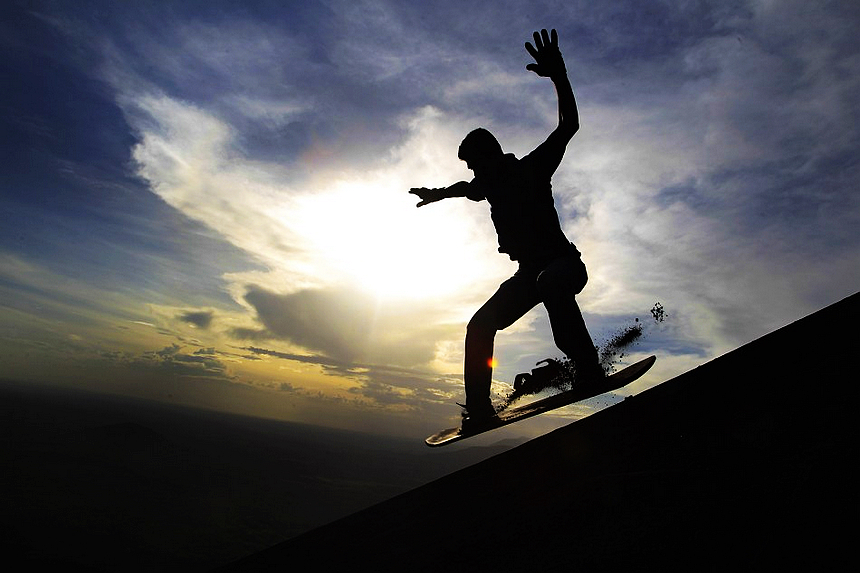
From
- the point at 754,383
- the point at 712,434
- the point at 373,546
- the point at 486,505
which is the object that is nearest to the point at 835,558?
the point at 712,434

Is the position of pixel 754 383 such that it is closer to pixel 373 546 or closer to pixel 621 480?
pixel 621 480

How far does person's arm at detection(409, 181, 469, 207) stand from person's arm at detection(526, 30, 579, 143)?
1551 mm

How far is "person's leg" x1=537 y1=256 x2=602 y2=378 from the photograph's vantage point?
14.0 ft

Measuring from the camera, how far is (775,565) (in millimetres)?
999

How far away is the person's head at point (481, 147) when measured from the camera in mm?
5168

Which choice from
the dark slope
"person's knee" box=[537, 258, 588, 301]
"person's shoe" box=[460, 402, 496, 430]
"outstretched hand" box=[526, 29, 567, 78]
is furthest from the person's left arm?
the dark slope

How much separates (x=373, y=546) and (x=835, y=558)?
1941 millimetres

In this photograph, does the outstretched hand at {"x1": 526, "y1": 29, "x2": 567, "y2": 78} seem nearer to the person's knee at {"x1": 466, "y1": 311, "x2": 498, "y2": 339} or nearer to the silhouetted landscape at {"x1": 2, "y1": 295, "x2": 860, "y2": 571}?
the person's knee at {"x1": 466, "y1": 311, "x2": 498, "y2": 339}

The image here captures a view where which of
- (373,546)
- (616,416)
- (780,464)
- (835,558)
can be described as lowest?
(373,546)

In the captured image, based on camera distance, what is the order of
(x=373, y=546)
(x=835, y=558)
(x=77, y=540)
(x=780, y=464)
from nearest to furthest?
(x=835, y=558)
(x=780, y=464)
(x=373, y=546)
(x=77, y=540)

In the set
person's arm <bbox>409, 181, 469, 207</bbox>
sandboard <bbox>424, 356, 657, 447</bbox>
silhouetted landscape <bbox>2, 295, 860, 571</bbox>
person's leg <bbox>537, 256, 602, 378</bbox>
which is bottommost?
silhouetted landscape <bbox>2, 295, 860, 571</bbox>

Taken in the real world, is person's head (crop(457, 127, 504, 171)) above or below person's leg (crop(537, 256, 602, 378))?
above

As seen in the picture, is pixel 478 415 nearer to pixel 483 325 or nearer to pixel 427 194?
pixel 483 325

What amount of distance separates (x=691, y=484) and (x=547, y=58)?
4.32m
